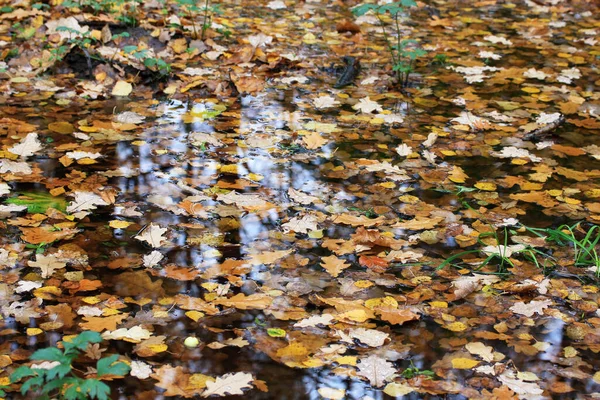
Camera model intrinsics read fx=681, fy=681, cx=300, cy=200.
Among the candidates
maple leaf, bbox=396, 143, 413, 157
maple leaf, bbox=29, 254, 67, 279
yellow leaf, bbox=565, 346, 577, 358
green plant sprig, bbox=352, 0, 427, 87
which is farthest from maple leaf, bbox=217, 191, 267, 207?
yellow leaf, bbox=565, 346, 577, 358

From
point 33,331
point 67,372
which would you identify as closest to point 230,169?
point 33,331

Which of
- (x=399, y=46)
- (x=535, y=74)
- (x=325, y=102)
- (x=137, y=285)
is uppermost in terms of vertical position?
(x=399, y=46)

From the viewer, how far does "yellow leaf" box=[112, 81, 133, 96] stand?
15.3 ft

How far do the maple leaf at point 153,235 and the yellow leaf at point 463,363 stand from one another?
137 cm

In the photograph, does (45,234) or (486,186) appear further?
(486,186)

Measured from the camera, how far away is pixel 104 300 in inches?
103

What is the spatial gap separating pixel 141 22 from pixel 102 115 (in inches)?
60.2

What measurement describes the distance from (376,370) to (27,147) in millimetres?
A: 2469

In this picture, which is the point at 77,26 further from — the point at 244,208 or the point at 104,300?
the point at 104,300

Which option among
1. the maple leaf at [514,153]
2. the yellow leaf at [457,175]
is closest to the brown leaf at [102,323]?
the yellow leaf at [457,175]

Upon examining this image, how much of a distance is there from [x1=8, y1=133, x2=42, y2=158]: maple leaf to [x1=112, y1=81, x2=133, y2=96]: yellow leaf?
2.84 feet

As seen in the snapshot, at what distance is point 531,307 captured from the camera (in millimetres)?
2660

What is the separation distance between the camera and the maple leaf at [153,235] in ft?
9.86

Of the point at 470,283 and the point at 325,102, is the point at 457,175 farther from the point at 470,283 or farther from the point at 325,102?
the point at 325,102
